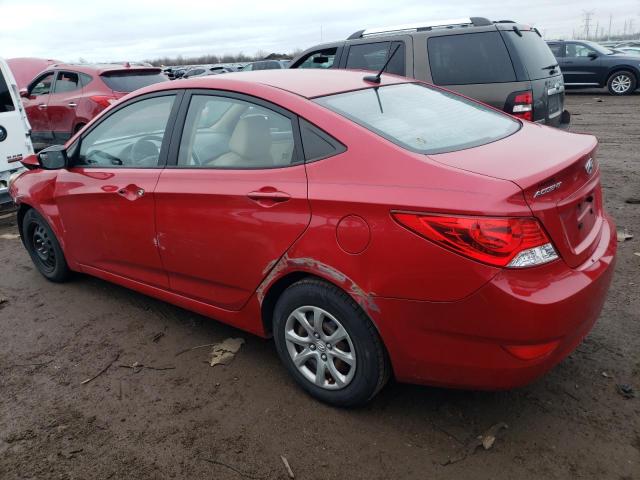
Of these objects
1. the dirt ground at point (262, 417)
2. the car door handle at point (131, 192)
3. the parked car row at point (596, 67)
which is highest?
the car door handle at point (131, 192)

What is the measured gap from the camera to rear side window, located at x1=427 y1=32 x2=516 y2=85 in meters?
5.96

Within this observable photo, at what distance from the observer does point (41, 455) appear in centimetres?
262

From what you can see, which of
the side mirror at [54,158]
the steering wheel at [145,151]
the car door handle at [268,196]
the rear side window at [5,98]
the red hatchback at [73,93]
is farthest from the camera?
the red hatchback at [73,93]

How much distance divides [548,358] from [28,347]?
317cm

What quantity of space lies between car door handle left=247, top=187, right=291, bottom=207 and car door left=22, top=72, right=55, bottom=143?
904 cm

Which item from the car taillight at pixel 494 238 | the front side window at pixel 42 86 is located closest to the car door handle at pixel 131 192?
the car taillight at pixel 494 238

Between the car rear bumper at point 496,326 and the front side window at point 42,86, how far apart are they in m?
10.1

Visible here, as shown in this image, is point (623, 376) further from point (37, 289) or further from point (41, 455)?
point (37, 289)

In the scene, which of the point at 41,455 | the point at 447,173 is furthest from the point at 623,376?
the point at 41,455

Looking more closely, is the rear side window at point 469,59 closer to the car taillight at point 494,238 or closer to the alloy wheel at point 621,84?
the car taillight at point 494,238

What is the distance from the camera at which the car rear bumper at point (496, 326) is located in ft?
7.11

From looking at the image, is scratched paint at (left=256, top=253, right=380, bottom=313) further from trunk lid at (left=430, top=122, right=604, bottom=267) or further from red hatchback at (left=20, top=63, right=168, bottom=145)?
red hatchback at (left=20, top=63, right=168, bottom=145)

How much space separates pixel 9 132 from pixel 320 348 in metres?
5.80

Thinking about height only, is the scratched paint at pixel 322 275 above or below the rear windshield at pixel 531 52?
below
